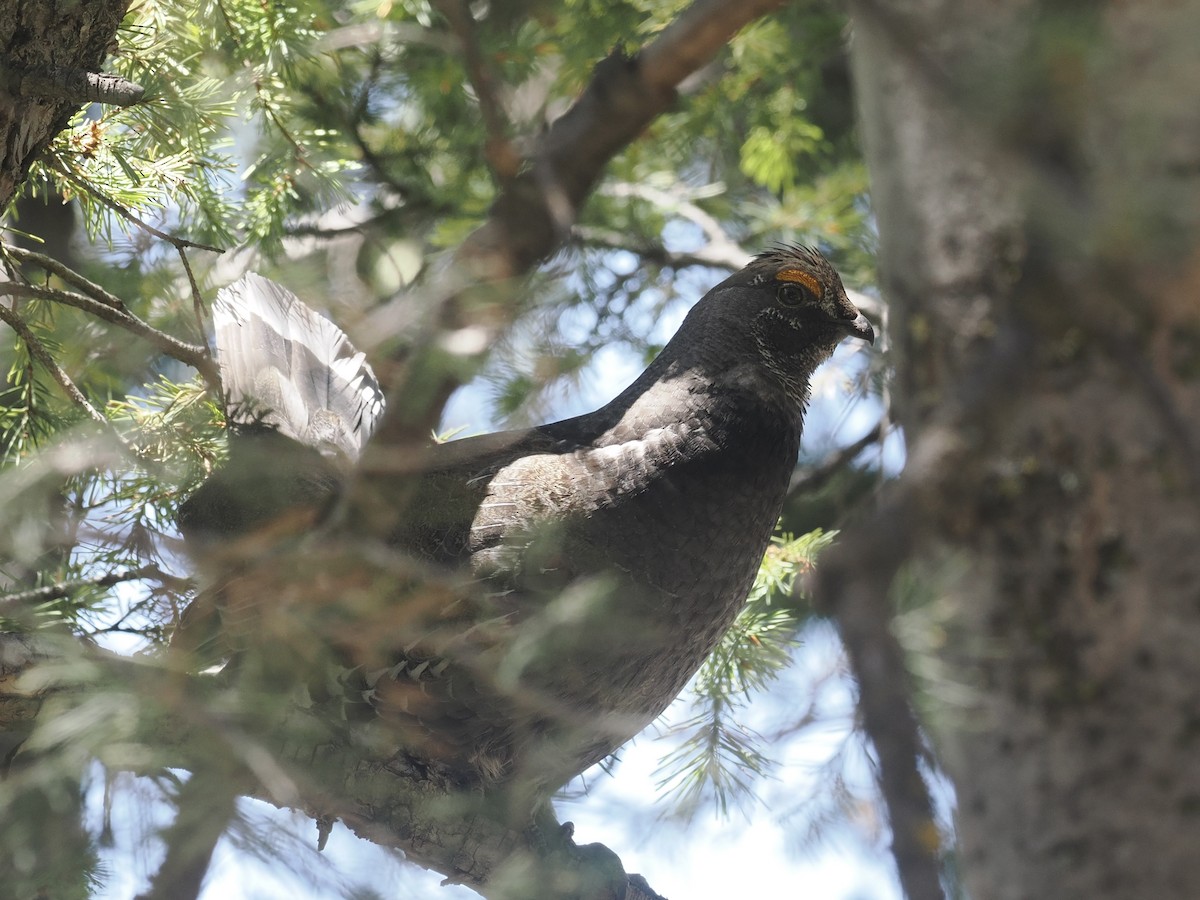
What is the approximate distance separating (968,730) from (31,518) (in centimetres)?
189

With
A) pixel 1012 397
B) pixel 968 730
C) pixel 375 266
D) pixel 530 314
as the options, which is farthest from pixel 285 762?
pixel 375 266

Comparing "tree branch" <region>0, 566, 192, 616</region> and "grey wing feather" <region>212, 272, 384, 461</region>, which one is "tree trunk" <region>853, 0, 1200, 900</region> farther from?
"grey wing feather" <region>212, 272, 384, 461</region>

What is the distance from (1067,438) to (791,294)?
8.31ft

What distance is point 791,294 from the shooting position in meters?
3.75

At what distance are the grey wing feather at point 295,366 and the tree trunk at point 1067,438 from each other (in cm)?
253

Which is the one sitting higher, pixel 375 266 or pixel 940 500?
pixel 375 266

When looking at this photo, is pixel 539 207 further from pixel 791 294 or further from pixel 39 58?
pixel 791 294

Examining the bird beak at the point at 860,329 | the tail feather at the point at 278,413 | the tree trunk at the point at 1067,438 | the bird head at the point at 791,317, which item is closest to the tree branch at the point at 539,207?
the tail feather at the point at 278,413

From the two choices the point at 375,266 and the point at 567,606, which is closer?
the point at 567,606

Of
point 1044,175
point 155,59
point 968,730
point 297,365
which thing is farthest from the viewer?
point 297,365

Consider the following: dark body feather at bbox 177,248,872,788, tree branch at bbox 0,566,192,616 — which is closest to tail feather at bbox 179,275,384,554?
tree branch at bbox 0,566,192,616

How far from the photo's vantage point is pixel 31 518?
7.24 ft

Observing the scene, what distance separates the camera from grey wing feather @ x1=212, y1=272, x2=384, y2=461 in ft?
12.0

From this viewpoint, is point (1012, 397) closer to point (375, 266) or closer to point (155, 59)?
point (155, 59)
